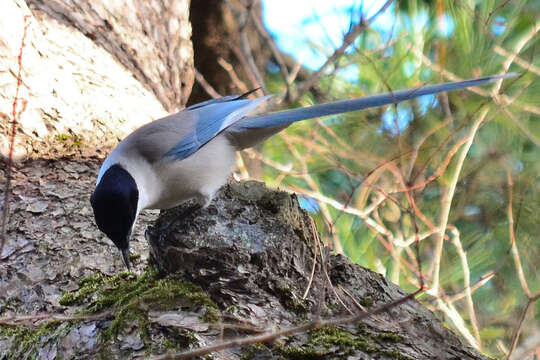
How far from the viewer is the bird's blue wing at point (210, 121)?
2.07 metres

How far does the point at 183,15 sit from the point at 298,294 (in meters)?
2.11

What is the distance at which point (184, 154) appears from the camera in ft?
6.75

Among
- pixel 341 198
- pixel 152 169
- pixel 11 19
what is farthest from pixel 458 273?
pixel 11 19

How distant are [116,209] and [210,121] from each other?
66 centimetres

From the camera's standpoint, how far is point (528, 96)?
304 centimetres

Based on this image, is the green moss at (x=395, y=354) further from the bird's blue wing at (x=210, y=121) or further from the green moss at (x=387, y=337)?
the bird's blue wing at (x=210, y=121)

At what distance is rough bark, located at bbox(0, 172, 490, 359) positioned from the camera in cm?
131

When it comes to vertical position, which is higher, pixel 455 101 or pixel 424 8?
pixel 424 8

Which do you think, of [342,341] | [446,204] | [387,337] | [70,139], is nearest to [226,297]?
[342,341]

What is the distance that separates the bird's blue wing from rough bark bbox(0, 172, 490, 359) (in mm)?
316

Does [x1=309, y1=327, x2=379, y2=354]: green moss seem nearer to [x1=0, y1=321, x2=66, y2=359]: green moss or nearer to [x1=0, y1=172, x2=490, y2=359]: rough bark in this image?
[x1=0, y1=172, x2=490, y2=359]: rough bark

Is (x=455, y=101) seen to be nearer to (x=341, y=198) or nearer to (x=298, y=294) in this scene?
(x=341, y=198)

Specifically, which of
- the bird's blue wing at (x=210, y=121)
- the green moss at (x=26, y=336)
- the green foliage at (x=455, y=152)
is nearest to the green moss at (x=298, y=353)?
the green moss at (x=26, y=336)

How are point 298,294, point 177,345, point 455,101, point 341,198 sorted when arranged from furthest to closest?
point 341,198 → point 455,101 → point 298,294 → point 177,345
